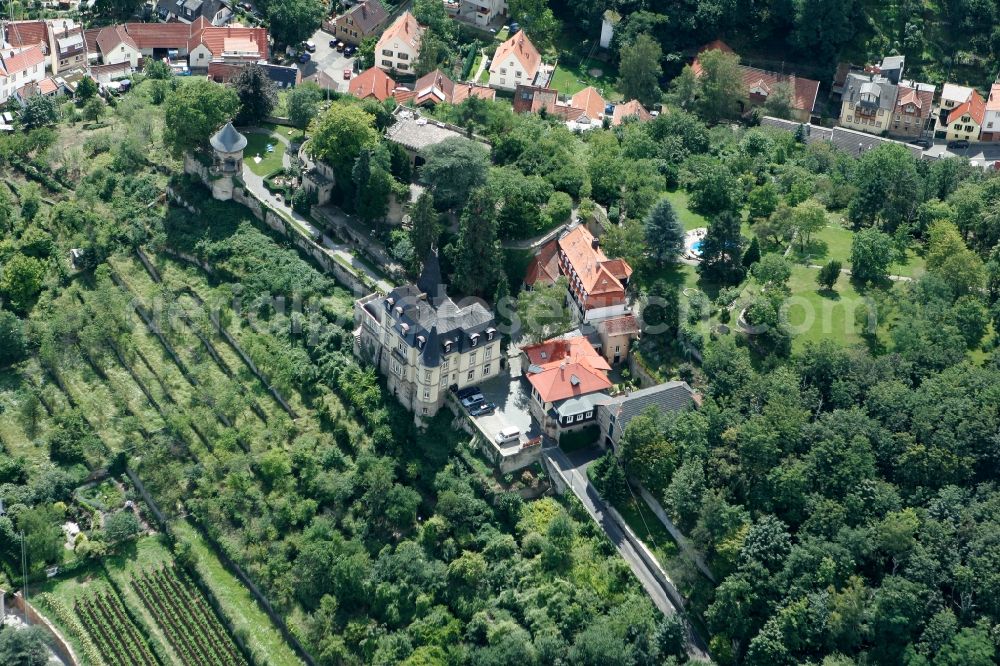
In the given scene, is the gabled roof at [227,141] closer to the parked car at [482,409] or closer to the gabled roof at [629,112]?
the parked car at [482,409]

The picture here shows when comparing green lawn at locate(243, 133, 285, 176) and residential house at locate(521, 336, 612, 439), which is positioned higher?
green lawn at locate(243, 133, 285, 176)

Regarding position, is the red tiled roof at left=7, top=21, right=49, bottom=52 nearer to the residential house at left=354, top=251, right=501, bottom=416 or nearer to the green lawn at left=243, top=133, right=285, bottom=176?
the green lawn at left=243, top=133, right=285, bottom=176

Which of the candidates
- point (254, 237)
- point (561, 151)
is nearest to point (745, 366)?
point (561, 151)

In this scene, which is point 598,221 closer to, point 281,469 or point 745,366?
point 745,366

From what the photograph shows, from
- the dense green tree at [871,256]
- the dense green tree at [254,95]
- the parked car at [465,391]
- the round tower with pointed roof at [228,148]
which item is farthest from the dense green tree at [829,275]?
the dense green tree at [254,95]

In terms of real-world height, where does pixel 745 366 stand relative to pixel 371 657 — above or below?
above

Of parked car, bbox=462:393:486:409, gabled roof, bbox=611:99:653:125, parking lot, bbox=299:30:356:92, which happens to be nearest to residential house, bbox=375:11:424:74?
parking lot, bbox=299:30:356:92

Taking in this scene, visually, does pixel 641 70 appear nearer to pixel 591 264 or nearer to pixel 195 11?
pixel 591 264
